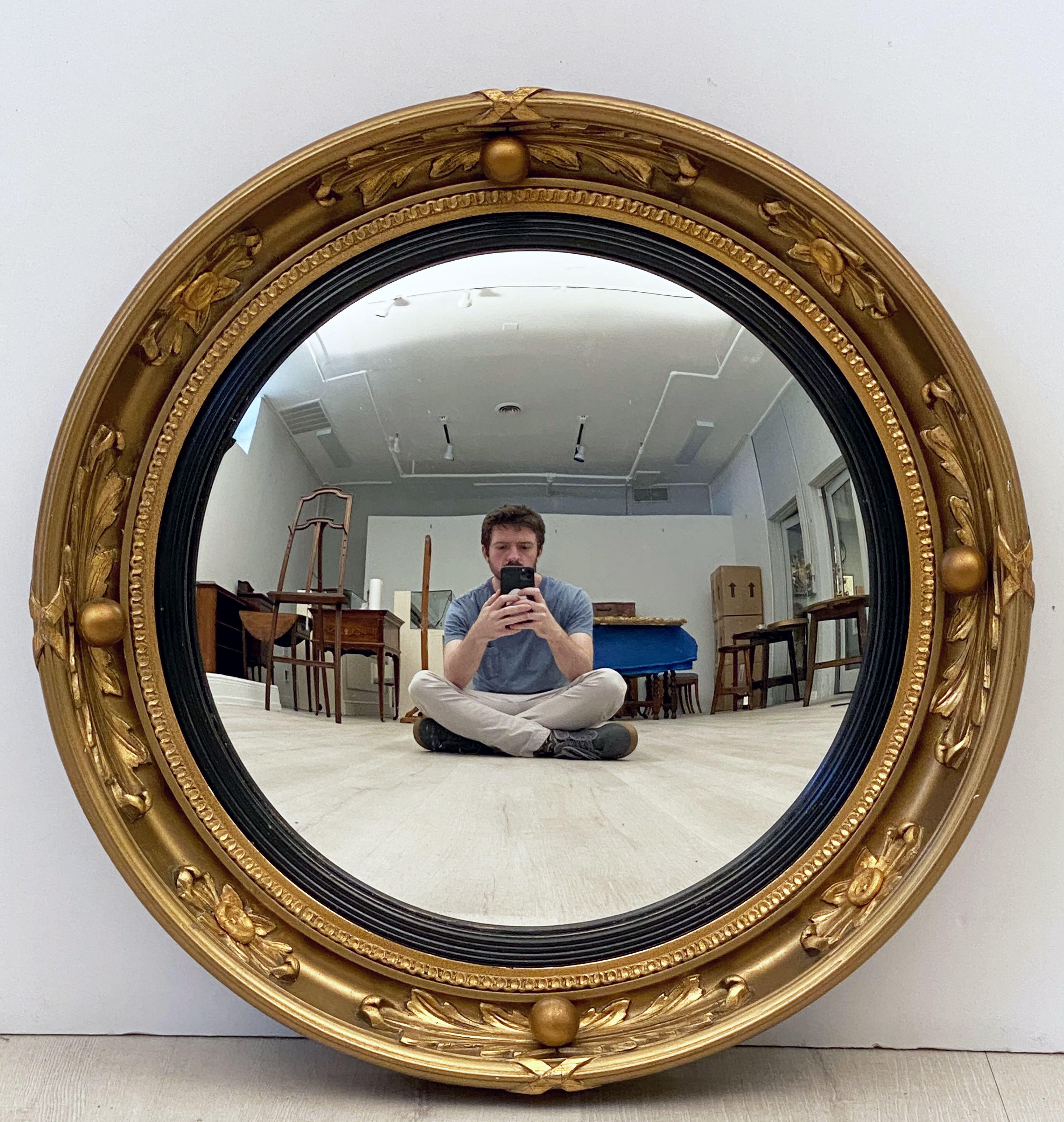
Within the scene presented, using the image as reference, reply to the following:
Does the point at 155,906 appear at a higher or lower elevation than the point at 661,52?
lower

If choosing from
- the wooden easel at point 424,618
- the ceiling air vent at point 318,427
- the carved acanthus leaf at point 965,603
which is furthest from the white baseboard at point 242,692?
the carved acanthus leaf at point 965,603

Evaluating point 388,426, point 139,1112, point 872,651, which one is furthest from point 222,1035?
point 872,651

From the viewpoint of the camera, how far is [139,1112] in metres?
0.85

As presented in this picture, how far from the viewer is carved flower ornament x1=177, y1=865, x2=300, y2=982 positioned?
905 millimetres

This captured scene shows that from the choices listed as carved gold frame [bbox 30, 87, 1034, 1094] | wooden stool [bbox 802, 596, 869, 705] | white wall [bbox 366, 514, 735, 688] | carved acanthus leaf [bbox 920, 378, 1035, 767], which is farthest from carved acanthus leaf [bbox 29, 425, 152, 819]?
carved acanthus leaf [bbox 920, 378, 1035, 767]

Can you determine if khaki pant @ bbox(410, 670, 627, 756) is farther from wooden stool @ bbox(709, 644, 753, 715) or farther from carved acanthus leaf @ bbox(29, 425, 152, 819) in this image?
carved acanthus leaf @ bbox(29, 425, 152, 819)

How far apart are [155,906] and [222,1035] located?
23 cm

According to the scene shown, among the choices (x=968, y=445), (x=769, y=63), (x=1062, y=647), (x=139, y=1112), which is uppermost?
(x=769, y=63)

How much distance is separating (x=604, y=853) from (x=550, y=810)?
65mm

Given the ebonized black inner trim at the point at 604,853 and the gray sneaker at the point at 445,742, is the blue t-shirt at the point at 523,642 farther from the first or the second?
the ebonized black inner trim at the point at 604,853

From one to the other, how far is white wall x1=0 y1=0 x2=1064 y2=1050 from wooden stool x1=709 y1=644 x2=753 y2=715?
0.31m

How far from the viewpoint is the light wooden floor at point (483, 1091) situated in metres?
0.84

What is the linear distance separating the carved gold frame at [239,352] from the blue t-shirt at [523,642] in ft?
0.88

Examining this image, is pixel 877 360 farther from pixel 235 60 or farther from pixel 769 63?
pixel 235 60
